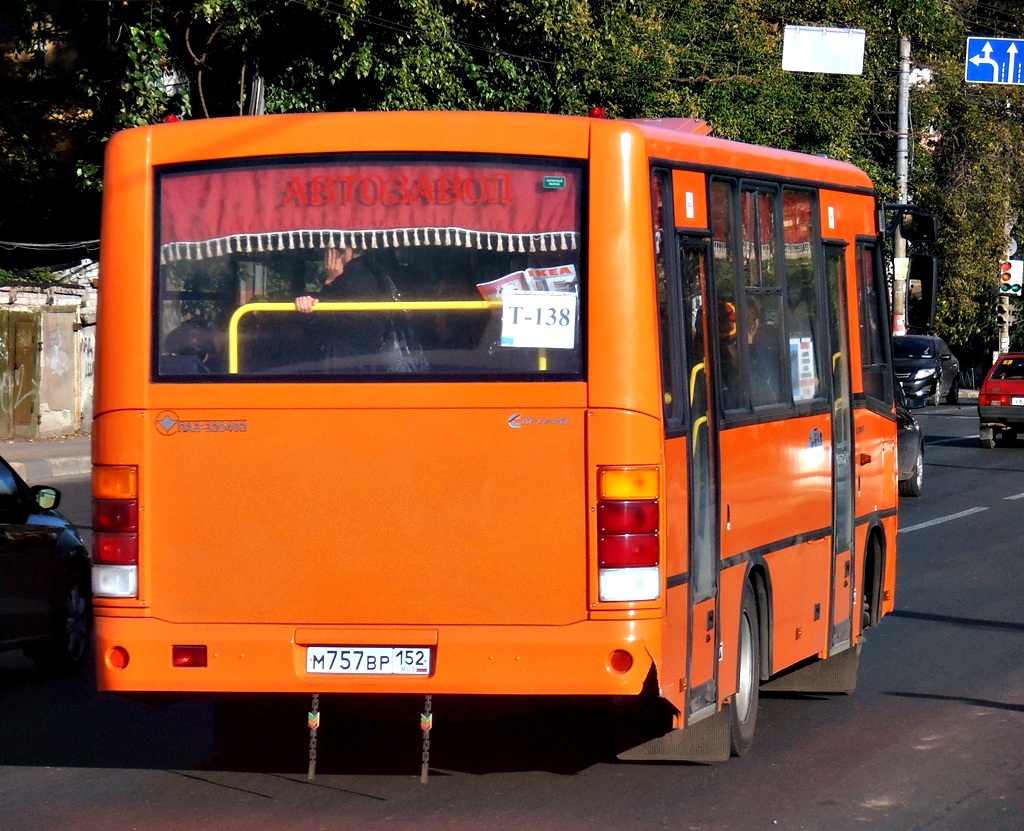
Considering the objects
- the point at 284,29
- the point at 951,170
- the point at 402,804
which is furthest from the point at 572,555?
the point at 951,170

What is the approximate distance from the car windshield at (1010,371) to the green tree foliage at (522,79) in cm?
797

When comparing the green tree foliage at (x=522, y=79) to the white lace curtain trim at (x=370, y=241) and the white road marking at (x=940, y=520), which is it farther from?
the white lace curtain trim at (x=370, y=241)

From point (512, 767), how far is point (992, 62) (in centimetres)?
2321

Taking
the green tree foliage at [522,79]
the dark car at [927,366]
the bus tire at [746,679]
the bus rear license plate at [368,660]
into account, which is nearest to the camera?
the bus rear license plate at [368,660]

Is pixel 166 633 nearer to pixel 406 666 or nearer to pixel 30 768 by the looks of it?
pixel 406 666

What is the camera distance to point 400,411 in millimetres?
6414

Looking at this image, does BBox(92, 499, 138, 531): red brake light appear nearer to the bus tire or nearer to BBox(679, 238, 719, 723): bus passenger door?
BBox(679, 238, 719, 723): bus passenger door

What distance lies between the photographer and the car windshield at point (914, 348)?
42.1m

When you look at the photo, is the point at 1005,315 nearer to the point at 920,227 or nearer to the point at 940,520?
the point at 940,520

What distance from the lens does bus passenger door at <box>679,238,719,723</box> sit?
6.85 meters

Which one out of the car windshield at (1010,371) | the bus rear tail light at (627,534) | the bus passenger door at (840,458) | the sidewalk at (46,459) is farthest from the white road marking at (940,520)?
the bus rear tail light at (627,534)

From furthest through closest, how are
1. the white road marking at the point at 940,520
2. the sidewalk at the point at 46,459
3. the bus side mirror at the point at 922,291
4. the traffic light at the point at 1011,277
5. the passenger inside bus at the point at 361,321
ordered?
the traffic light at the point at 1011,277 → the sidewalk at the point at 46,459 → the white road marking at the point at 940,520 → the bus side mirror at the point at 922,291 → the passenger inside bus at the point at 361,321

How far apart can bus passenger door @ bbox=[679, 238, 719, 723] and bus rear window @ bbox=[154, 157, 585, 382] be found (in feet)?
2.38

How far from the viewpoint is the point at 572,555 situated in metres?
6.32
